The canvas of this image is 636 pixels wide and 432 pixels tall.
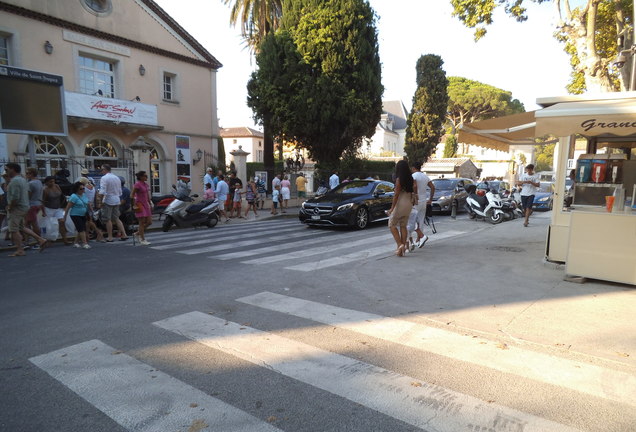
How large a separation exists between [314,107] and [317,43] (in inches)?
128

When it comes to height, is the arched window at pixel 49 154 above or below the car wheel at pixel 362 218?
above

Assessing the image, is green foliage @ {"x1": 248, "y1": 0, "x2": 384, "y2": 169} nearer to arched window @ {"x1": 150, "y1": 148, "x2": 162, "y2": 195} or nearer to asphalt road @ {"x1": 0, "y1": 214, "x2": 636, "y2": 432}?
arched window @ {"x1": 150, "y1": 148, "x2": 162, "y2": 195}

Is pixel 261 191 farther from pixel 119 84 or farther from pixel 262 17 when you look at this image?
pixel 262 17

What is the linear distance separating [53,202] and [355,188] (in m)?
8.47

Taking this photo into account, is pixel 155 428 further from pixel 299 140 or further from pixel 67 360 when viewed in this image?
pixel 299 140

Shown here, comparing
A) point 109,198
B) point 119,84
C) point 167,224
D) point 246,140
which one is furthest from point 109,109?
point 246,140

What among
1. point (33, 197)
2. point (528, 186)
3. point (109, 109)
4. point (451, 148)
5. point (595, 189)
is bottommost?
point (33, 197)

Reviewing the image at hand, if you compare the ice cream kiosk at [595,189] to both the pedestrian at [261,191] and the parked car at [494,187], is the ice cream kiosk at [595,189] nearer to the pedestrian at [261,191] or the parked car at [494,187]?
the parked car at [494,187]

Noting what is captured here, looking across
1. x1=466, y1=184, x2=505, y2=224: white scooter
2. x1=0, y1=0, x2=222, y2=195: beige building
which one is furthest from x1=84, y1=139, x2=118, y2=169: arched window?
x1=466, y1=184, x2=505, y2=224: white scooter

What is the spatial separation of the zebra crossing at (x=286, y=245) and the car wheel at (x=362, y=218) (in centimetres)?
48

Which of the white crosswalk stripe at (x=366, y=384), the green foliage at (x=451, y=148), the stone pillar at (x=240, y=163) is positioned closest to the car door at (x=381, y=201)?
the stone pillar at (x=240, y=163)

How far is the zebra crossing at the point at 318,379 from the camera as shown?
104 inches

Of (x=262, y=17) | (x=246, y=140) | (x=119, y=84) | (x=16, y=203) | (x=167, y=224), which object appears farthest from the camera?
(x=246, y=140)

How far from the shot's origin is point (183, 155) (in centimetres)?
2062
